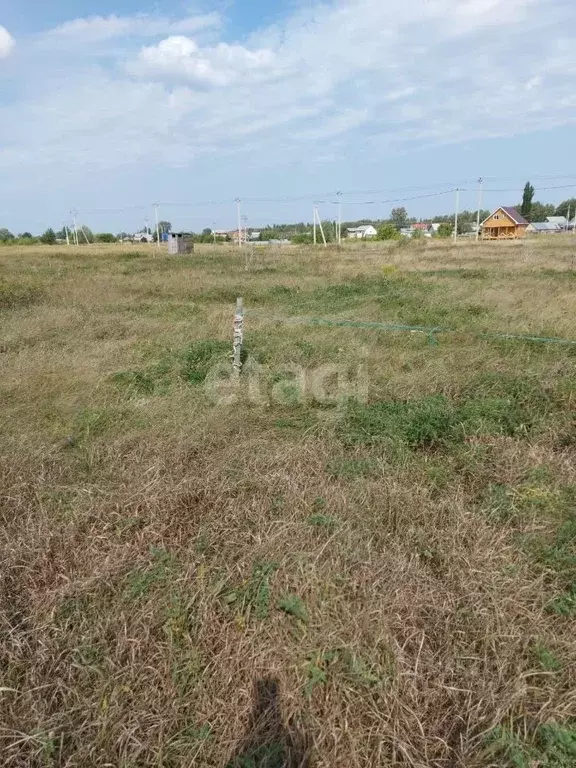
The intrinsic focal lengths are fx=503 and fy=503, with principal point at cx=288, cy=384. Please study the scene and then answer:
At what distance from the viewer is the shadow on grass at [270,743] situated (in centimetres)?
179

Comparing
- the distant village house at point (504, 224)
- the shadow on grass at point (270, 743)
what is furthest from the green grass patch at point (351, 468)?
the distant village house at point (504, 224)

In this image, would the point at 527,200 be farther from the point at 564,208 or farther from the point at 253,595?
the point at 253,595

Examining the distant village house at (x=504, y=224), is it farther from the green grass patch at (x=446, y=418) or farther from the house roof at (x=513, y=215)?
the green grass patch at (x=446, y=418)

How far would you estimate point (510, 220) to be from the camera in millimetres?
51812

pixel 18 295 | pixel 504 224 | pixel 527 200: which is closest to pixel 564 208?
pixel 527 200

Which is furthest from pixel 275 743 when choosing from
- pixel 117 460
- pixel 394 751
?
pixel 117 460

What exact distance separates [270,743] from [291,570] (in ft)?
2.37

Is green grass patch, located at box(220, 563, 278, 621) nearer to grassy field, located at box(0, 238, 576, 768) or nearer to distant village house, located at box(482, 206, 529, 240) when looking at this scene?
grassy field, located at box(0, 238, 576, 768)

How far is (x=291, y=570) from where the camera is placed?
7.95ft

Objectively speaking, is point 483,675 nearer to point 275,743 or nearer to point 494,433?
point 275,743

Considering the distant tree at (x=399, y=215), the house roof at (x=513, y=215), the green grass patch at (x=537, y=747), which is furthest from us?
the distant tree at (x=399, y=215)

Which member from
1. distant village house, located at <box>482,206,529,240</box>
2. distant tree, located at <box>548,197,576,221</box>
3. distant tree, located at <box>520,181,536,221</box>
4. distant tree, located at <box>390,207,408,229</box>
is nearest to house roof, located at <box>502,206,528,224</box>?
distant village house, located at <box>482,206,529,240</box>

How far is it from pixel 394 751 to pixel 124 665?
1079 mm

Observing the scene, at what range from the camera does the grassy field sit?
6.09 feet
